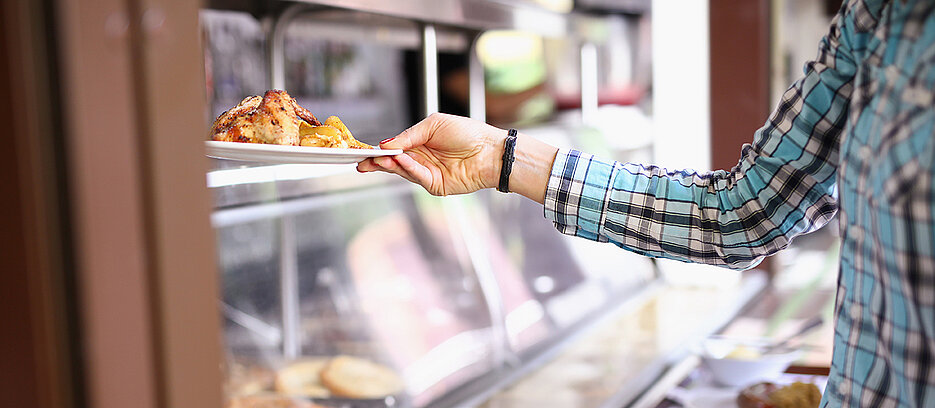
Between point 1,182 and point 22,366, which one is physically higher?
point 1,182

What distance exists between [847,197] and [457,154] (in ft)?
1.71

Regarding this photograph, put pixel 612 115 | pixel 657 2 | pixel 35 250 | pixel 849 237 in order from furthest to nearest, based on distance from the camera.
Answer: pixel 612 115, pixel 657 2, pixel 849 237, pixel 35 250

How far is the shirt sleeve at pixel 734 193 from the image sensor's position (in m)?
1.01

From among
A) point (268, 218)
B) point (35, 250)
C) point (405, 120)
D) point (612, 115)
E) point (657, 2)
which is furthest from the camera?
point (612, 115)

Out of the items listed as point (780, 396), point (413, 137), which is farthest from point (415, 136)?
point (780, 396)

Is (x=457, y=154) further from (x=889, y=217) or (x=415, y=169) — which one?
(x=889, y=217)

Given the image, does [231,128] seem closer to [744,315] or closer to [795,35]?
[744,315]

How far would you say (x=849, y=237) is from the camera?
0.85 m

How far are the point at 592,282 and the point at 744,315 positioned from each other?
495 mm

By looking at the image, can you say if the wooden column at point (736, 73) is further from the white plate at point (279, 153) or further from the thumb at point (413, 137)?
the white plate at point (279, 153)

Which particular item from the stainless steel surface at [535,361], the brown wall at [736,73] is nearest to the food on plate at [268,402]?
the stainless steel surface at [535,361]

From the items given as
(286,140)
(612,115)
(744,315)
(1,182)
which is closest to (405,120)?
(612,115)

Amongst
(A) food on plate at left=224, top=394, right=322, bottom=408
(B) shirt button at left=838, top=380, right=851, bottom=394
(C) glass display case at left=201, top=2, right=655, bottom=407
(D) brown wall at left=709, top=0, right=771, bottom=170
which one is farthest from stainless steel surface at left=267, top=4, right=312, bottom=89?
(D) brown wall at left=709, top=0, right=771, bottom=170

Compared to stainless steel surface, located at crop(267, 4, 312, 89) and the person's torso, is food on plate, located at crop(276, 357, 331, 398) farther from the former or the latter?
the person's torso
